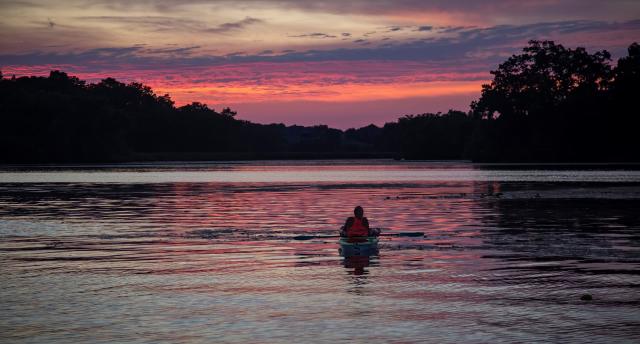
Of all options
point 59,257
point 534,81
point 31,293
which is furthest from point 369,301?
point 534,81

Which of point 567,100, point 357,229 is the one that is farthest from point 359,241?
point 567,100

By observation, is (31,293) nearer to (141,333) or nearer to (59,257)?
(141,333)

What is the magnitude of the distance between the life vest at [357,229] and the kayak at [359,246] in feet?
0.97

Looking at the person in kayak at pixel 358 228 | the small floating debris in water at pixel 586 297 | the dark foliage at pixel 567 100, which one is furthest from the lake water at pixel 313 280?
the dark foliage at pixel 567 100

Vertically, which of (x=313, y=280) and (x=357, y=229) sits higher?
(x=357, y=229)

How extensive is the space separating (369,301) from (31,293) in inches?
309

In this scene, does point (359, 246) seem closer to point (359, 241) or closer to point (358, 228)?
point (359, 241)

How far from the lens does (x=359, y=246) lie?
30.0 m

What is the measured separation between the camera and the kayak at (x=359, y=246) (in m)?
30.1

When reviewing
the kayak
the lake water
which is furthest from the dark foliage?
the kayak

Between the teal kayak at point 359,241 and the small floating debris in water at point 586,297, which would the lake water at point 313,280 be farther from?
the teal kayak at point 359,241

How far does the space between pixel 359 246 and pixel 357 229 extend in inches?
35.3

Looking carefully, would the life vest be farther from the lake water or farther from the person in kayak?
the lake water

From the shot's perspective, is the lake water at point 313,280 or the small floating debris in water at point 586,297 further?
the small floating debris in water at point 586,297
